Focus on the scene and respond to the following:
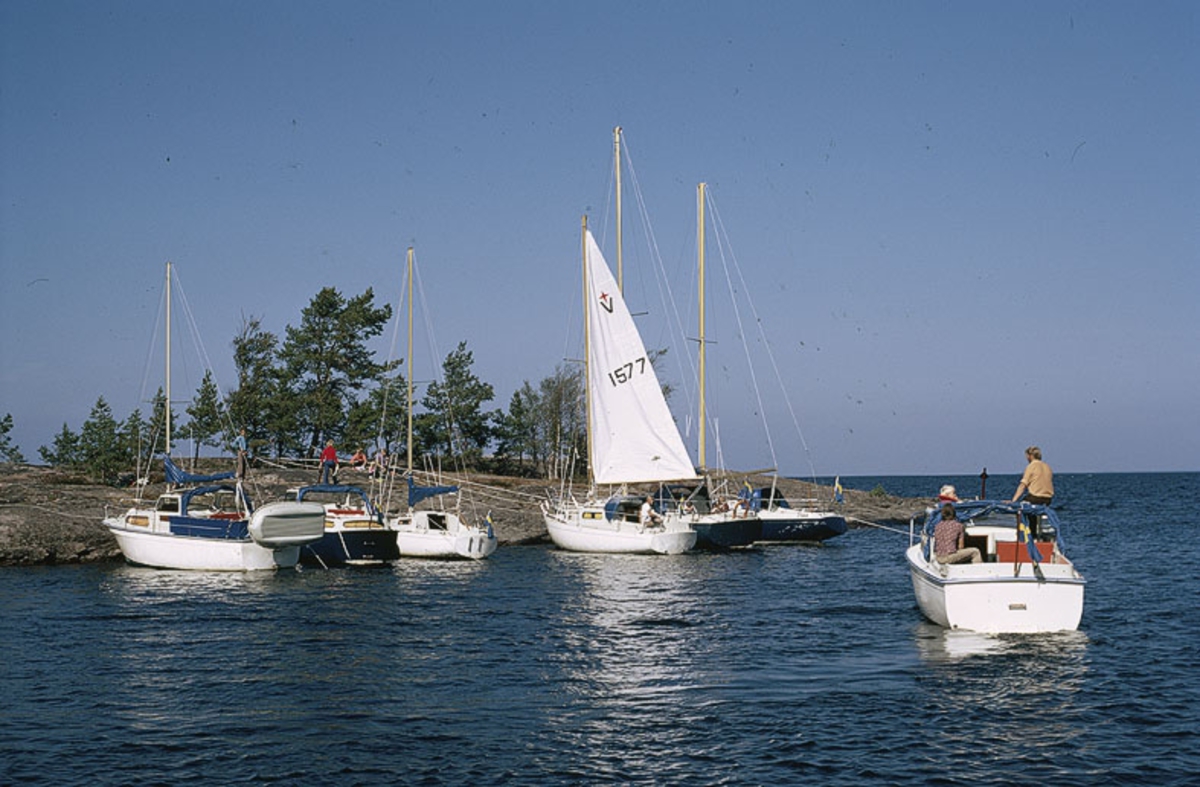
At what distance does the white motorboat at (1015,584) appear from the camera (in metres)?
22.8

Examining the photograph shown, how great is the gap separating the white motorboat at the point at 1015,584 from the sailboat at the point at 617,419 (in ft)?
83.9

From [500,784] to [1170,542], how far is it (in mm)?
52453

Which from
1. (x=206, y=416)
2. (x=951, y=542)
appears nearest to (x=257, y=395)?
(x=206, y=416)

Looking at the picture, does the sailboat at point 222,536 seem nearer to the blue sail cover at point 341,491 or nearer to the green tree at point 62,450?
the blue sail cover at point 341,491

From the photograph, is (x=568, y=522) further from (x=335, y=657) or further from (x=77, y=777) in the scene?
(x=77, y=777)

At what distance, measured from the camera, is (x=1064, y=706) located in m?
18.2

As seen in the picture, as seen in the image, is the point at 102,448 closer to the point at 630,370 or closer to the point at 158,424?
the point at 158,424

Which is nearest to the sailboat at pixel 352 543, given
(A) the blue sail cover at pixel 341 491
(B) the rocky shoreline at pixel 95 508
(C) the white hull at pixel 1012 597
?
(A) the blue sail cover at pixel 341 491

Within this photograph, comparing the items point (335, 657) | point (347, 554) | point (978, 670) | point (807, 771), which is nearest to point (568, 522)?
point (347, 554)

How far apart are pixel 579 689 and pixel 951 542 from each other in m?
9.33

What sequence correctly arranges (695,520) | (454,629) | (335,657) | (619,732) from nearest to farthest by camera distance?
(619,732) → (335,657) → (454,629) → (695,520)

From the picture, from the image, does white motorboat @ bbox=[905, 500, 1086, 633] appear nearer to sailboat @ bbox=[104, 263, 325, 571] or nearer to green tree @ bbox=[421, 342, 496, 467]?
sailboat @ bbox=[104, 263, 325, 571]

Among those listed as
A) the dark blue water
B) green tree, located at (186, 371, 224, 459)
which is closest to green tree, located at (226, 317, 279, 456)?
green tree, located at (186, 371, 224, 459)

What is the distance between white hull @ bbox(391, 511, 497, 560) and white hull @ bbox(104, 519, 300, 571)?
→ 531 centimetres
